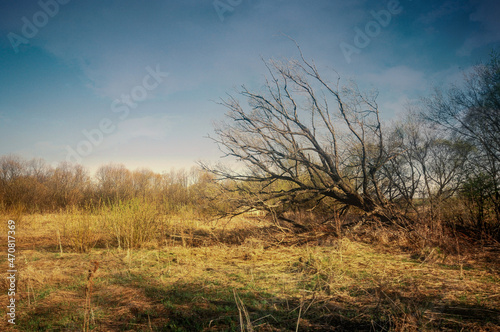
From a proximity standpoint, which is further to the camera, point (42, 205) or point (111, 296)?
point (42, 205)

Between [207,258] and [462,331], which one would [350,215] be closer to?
[207,258]

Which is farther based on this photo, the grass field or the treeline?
the treeline

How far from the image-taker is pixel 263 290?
3.71 metres

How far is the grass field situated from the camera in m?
2.71

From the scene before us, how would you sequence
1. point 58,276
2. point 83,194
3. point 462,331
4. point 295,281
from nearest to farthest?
point 462,331 → point 295,281 → point 58,276 → point 83,194

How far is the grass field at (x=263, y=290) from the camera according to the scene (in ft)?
8.87

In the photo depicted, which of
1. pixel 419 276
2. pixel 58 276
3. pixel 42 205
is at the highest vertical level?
pixel 42 205

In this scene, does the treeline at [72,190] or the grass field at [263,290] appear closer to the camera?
the grass field at [263,290]

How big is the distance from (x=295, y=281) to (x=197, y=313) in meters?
1.62

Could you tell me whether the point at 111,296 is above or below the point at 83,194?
below

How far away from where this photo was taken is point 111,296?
356 centimetres

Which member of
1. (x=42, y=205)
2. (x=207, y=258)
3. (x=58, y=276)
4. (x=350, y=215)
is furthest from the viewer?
(x=42, y=205)

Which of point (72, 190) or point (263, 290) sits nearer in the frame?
point (263, 290)

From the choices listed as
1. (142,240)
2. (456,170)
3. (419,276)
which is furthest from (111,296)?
(456,170)
